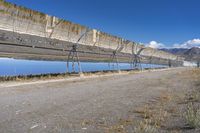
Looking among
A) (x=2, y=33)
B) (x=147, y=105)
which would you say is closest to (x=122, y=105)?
(x=147, y=105)

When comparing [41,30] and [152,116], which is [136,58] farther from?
[152,116]

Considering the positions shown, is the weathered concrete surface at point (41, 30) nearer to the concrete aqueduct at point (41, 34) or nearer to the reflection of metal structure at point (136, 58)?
the concrete aqueduct at point (41, 34)

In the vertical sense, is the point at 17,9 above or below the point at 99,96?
above

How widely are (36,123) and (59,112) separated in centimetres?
168

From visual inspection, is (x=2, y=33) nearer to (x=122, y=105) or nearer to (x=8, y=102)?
(x=8, y=102)

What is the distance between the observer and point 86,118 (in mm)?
10117

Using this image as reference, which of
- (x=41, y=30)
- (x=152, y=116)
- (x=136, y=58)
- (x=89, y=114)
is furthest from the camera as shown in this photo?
(x=136, y=58)

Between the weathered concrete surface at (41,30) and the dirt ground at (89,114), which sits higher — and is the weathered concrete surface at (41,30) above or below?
above

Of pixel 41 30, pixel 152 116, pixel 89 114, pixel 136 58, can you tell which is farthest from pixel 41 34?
pixel 136 58

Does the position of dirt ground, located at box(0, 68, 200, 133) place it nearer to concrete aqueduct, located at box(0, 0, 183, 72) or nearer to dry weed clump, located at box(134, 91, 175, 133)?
dry weed clump, located at box(134, 91, 175, 133)

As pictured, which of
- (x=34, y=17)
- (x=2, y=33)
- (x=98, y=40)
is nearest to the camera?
(x=2, y=33)

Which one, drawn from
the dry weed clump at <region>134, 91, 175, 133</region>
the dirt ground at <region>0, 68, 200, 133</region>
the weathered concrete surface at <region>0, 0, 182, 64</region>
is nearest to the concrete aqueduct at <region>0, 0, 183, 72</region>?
the weathered concrete surface at <region>0, 0, 182, 64</region>

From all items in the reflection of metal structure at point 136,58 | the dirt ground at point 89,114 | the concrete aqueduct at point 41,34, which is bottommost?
the dirt ground at point 89,114

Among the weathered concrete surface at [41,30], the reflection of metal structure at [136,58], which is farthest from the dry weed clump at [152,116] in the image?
the reflection of metal structure at [136,58]
